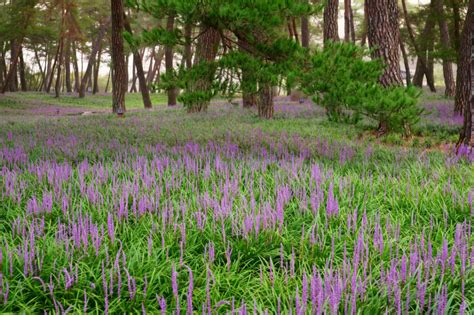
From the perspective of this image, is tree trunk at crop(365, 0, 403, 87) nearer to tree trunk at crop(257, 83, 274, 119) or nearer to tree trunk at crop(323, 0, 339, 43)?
tree trunk at crop(257, 83, 274, 119)

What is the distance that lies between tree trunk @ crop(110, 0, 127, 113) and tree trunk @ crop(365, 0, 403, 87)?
9797 millimetres

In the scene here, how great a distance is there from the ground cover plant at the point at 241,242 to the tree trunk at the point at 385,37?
185 inches

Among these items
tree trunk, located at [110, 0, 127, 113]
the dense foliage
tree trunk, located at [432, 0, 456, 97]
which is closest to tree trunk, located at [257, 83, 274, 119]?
tree trunk, located at [110, 0, 127, 113]

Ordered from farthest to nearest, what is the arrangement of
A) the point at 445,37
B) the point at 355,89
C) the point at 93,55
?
the point at 93,55, the point at 445,37, the point at 355,89

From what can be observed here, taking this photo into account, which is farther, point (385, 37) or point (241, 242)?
point (385, 37)

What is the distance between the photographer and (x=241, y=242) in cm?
301

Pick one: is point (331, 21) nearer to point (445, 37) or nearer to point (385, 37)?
point (445, 37)

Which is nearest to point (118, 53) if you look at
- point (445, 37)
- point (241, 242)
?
point (445, 37)

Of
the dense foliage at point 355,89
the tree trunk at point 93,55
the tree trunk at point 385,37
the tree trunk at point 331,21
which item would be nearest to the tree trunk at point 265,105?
the tree trunk at point 385,37

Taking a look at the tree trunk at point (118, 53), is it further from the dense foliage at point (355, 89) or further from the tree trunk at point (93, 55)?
the tree trunk at point (93, 55)

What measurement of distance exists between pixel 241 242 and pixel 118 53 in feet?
50.3

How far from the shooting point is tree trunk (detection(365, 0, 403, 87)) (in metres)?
10.2

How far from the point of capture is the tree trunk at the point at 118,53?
629 inches

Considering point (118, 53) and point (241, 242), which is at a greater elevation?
point (118, 53)
